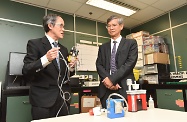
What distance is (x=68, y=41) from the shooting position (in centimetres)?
347

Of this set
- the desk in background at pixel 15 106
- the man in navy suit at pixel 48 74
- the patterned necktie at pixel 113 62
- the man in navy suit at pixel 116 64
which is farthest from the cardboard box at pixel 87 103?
the man in navy suit at pixel 48 74

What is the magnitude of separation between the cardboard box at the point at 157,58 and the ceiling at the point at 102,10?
40.3 inches

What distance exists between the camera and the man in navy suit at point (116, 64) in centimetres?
150

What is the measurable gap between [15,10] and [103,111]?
276cm

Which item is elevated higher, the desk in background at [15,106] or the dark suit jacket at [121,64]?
the dark suit jacket at [121,64]

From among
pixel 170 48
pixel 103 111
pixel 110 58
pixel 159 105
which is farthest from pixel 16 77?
pixel 170 48

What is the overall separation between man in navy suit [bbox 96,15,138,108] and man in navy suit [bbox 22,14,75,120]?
15.6 inches

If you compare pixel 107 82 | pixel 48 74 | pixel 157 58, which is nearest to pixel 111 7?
pixel 157 58

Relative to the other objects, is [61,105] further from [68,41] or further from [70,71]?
[68,41]

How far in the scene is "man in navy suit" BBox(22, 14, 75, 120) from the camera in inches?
46.6

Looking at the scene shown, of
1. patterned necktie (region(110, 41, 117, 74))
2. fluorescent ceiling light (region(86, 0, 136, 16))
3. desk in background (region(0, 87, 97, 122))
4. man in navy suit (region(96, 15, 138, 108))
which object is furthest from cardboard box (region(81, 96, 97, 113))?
fluorescent ceiling light (region(86, 0, 136, 16))

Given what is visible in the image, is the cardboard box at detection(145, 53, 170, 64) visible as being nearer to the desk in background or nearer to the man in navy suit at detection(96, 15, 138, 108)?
the man in navy suit at detection(96, 15, 138, 108)

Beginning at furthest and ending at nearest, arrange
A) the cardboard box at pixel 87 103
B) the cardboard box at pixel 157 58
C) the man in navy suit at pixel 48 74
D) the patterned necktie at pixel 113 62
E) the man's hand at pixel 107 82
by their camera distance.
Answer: the cardboard box at pixel 157 58
the cardboard box at pixel 87 103
the patterned necktie at pixel 113 62
the man's hand at pixel 107 82
the man in navy suit at pixel 48 74

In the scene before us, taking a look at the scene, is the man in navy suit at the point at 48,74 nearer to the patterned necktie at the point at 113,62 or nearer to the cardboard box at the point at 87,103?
the patterned necktie at the point at 113,62
